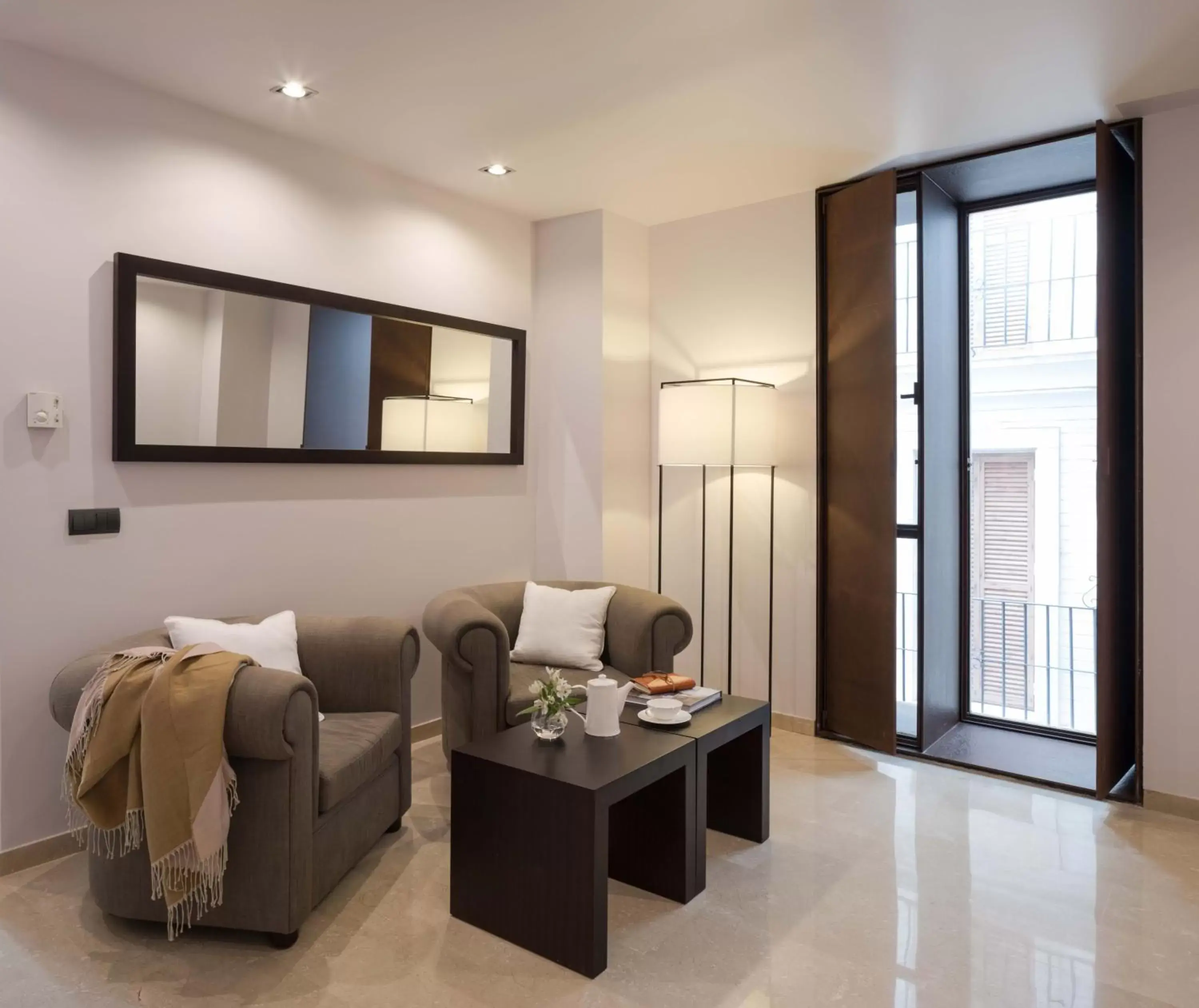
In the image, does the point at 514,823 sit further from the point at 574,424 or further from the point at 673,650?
the point at 574,424

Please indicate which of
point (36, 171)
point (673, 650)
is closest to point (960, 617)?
point (673, 650)

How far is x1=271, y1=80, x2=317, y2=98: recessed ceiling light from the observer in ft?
9.95

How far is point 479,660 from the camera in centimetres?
328

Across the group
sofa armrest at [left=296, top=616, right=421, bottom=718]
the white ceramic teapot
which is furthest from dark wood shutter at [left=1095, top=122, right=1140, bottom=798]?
sofa armrest at [left=296, top=616, right=421, bottom=718]

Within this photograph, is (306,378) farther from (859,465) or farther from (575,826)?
(859,465)

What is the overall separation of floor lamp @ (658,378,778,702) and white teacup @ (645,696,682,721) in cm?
142

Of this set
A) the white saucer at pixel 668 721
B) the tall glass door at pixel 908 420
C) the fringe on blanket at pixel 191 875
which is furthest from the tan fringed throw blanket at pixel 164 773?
the tall glass door at pixel 908 420

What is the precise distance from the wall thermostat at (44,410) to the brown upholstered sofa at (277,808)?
0.77 m

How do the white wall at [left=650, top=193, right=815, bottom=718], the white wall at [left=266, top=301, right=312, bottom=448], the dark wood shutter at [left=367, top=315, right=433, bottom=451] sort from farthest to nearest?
the white wall at [left=650, top=193, right=815, bottom=718]
the dark wood shutter at [left=367, top=315, right=433, bottom=451]
the white wall at [left=266, top=301, right=312, bottom=448]

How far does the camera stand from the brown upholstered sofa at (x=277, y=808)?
7.37 ft

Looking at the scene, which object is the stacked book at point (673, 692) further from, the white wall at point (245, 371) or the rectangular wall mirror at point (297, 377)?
the white wall at point (245, 371)

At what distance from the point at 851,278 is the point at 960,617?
181cm

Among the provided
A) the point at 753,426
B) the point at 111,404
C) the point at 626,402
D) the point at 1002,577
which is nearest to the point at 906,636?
the point at 1002,577

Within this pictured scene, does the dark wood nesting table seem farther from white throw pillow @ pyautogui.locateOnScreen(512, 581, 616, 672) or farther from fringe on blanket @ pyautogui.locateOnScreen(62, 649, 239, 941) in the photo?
white throw pillow @ pyautogui.locateOnScreen(512, 581, 616, 672)
